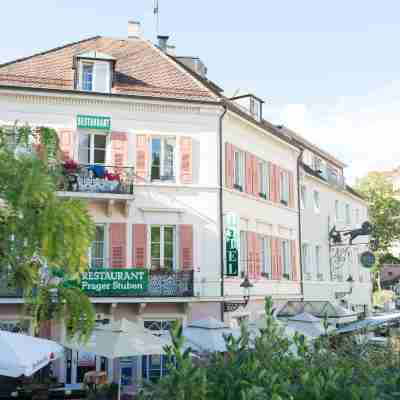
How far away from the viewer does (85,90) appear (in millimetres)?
18188

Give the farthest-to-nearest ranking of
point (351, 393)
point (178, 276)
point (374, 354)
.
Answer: point (178, 276) < point (374, 354) < point (351, 393)

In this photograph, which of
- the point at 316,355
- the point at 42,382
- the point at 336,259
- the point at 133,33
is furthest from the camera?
the point at 336,259

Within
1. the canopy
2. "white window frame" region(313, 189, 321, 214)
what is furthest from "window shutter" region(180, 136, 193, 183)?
"white window frame" region(313, 189, 321, 214)

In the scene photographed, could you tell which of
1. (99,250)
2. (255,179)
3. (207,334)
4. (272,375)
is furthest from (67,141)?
(272,375)

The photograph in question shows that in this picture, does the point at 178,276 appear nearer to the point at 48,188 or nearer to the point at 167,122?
the point at 167,122

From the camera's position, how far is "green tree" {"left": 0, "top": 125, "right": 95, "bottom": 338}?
18.9ft

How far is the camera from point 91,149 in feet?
59.1

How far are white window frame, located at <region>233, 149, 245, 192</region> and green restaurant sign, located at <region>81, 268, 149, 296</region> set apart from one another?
536 centimetres

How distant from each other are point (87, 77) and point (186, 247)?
6.48 metres

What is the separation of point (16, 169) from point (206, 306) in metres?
12.9

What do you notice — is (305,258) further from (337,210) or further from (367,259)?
(337,210)

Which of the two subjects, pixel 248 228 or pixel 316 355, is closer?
pixel 316 355

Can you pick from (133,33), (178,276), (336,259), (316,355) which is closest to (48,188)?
(316,355)

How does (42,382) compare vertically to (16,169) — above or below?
below
